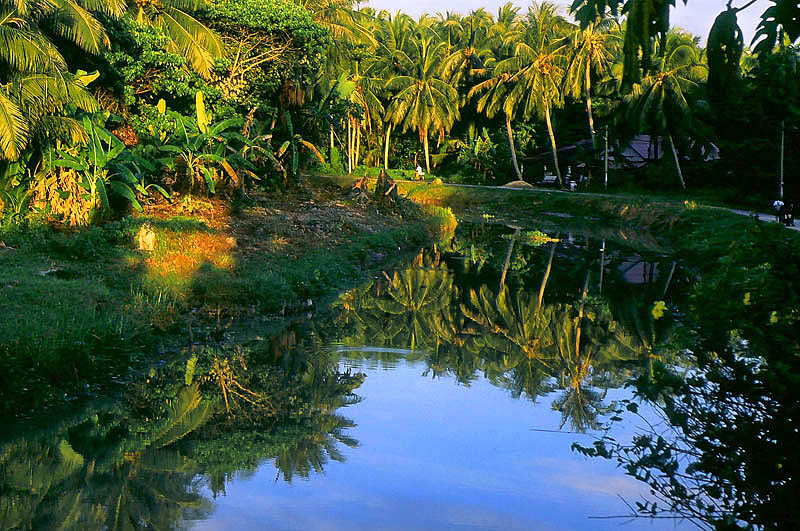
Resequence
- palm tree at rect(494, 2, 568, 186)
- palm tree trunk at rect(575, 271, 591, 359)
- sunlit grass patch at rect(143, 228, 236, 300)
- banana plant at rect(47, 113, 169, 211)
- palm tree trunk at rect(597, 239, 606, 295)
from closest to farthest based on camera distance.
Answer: palm tree trunk at rect(575, 271, 591, 359), sunlit grass patch at rect(143, 228, 236, 300), banana plant at rect(47, 113, 169, 211), palm tree trunk at rect(597, 239, 606, 295), palm tree at rect(494, 2, 568, 186)

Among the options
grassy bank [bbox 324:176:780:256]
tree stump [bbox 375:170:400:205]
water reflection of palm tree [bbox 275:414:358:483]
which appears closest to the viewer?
water reflection of palm tree [bbox 275:414:358:483]

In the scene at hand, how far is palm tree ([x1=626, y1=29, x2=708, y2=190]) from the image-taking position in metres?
38.3

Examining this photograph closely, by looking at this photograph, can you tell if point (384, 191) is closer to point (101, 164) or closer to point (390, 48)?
point (101, 164)

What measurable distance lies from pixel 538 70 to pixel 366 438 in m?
39.0

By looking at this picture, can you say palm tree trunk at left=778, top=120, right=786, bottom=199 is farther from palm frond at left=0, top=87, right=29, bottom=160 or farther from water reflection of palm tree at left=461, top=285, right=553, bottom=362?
palm frond at left=0, top=87, right=29, bottom=160

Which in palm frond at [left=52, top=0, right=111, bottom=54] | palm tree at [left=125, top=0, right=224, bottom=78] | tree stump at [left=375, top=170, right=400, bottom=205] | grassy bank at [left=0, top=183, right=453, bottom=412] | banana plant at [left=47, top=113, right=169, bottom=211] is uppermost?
palm tree at [left=125, top=0, right=224, bottom=78]

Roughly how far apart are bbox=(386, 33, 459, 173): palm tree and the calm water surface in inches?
1516

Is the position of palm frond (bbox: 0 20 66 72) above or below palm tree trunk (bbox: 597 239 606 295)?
above

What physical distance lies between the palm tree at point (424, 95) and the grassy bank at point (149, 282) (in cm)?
3018

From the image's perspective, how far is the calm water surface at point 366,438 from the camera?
643cm

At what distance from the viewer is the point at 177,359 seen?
1063cm

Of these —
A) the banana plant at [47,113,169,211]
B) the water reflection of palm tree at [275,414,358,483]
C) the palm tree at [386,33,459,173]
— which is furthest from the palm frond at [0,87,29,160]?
the palm tree at [386,33,459,173]

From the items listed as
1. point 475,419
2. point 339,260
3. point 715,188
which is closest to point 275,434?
point 475,419

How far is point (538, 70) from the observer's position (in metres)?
44.4
